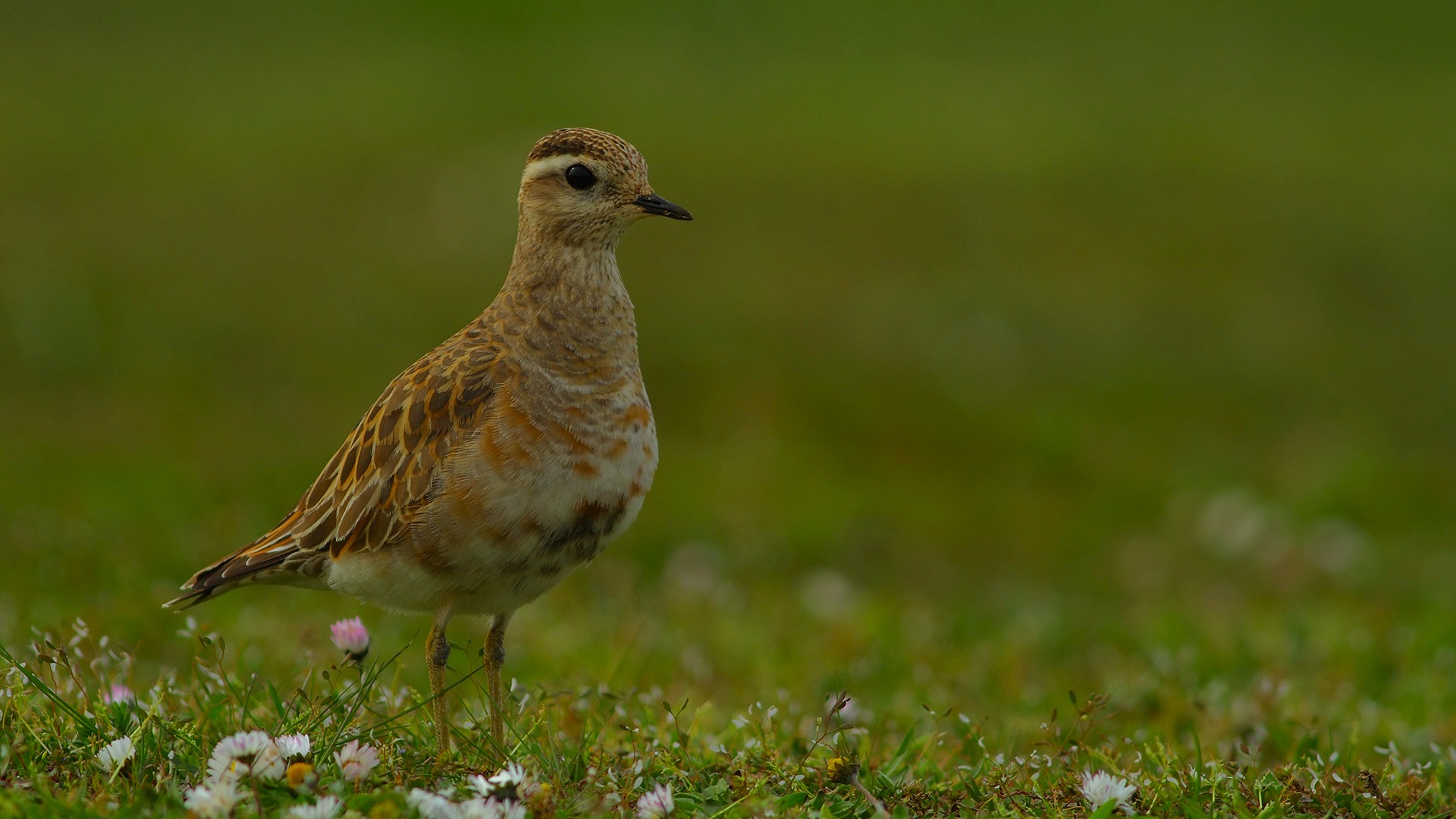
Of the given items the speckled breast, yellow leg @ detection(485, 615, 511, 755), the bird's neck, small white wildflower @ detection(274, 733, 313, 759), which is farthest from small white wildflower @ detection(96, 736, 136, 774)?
the bird's neck

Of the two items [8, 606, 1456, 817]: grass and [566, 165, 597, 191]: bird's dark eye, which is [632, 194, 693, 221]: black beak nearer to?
[566, 165, 597, 191]: bird's dark eye

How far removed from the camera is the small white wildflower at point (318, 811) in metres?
4.48

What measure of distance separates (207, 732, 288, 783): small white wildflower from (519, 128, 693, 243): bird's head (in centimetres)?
273

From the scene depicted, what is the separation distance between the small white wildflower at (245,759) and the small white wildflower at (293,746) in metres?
0.09

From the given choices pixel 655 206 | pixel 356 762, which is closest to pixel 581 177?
pixel 655 206

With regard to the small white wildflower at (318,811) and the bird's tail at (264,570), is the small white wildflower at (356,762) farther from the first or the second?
the bird's tail at (264,570)

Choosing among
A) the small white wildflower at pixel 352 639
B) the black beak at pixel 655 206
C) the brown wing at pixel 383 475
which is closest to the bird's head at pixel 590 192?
the black beak at pixel 655 206

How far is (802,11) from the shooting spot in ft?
102

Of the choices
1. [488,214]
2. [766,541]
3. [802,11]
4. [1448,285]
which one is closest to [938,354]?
[766,541]

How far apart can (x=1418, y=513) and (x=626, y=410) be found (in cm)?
1163

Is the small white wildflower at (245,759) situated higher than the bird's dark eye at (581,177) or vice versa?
the bird's dark eye at (581,177)

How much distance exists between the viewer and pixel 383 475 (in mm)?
Answer: 6332

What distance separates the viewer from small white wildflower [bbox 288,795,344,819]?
4.48 metres

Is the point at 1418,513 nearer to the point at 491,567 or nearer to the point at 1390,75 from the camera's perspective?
the point at 491,567
